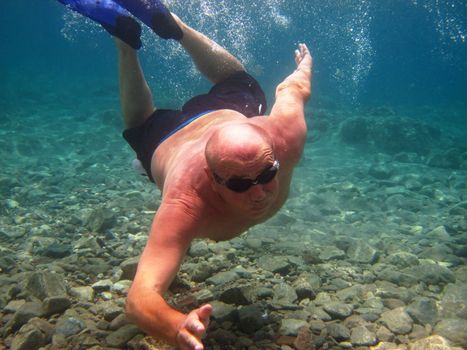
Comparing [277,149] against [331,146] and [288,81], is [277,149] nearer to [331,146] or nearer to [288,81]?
[288,81]

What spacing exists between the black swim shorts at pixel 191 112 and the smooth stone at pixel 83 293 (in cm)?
154

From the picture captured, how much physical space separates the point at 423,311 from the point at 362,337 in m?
0.94

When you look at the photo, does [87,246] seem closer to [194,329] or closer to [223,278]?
[223,278]

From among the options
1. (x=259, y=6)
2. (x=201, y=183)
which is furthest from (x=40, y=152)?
(x=259, y=6)

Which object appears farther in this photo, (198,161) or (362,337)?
(362,337)

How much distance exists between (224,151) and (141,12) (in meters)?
4.01

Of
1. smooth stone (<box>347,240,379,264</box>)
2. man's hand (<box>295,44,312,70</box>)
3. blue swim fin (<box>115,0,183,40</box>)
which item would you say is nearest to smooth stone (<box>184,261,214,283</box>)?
smooth stone (<box>347,240,379,264</box>)

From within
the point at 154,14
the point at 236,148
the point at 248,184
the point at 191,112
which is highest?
the point at 154,14

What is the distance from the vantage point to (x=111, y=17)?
17.6 ft

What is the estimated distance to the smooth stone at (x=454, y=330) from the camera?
332 cm

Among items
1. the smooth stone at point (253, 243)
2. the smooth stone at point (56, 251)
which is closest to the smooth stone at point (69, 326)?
the smooth stone at point (56, 251)

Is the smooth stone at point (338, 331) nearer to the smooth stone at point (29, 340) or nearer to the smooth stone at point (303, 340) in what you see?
the smooth stone at point (303, 340)

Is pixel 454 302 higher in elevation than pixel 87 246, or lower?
higher

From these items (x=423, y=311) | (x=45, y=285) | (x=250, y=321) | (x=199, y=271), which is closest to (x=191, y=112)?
(x=199, y=271)
